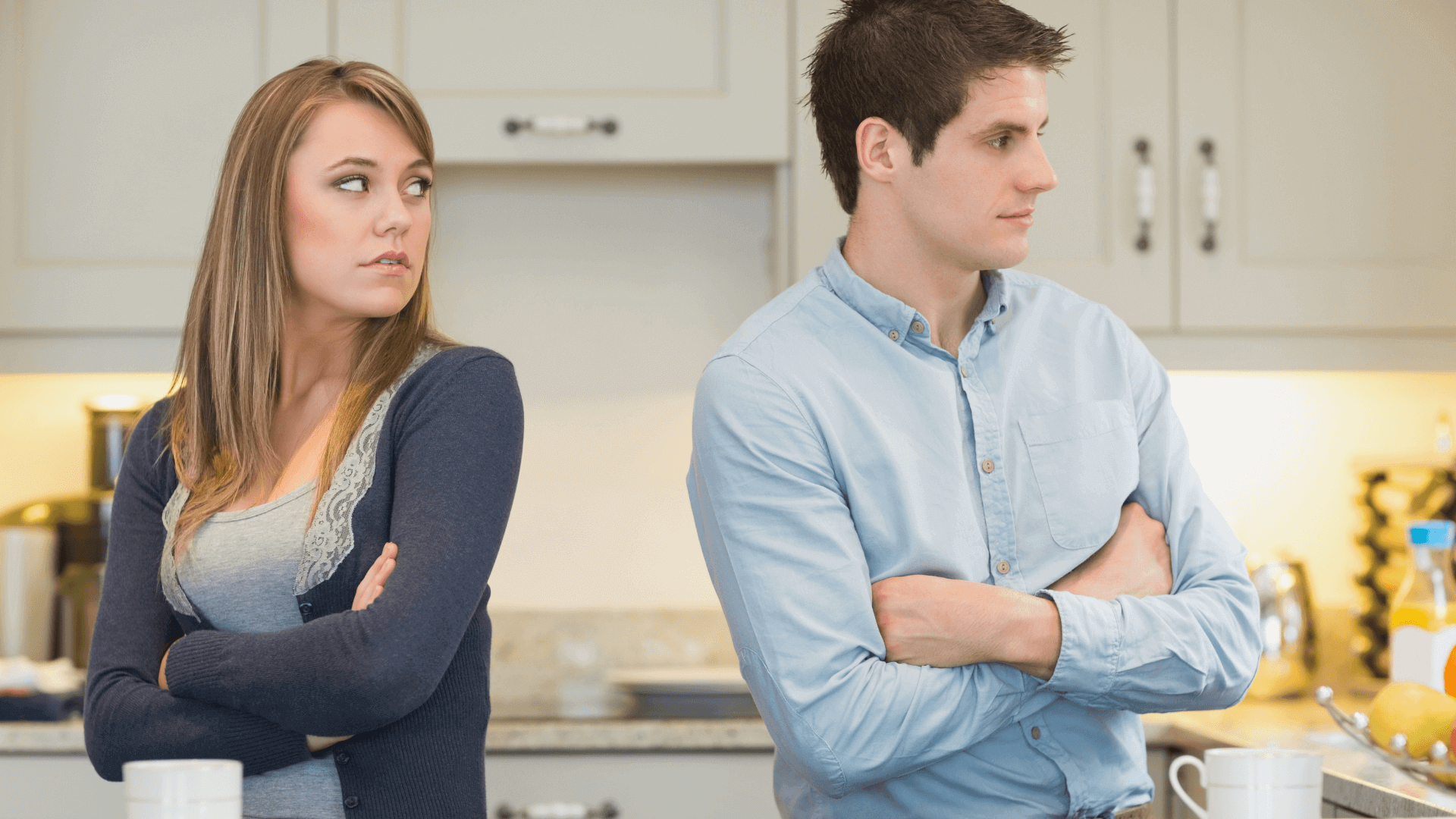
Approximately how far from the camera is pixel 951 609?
1.13 m

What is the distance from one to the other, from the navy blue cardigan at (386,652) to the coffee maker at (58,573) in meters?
1.14

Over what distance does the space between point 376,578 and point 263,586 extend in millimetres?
119

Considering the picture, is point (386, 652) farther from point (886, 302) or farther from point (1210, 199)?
point (1210, 199)

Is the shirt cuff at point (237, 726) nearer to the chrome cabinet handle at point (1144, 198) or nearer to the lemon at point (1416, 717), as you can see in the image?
the lemon at point (1416, 717)

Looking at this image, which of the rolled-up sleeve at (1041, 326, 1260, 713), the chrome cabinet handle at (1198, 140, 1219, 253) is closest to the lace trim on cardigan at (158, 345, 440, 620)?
the rolled-up sleeve at (1041, 326, 1260, 713)

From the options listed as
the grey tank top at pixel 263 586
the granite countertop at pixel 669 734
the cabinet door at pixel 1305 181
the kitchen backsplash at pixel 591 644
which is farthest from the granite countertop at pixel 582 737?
the cabinet door at pixel 1305 181

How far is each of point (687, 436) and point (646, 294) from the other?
295 mm

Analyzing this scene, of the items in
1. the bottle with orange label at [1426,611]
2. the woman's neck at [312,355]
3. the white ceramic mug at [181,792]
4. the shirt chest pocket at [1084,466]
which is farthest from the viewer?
the bottle with orange label at [1426,611]

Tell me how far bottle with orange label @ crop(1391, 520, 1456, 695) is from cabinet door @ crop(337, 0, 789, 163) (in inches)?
47.6

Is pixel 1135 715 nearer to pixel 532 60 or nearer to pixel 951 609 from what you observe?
pixel 951 609

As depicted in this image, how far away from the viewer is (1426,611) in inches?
78.2

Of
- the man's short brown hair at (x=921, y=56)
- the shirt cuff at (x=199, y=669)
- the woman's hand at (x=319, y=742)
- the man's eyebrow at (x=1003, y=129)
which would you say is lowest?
the woman's hand at (x=319, y=742)

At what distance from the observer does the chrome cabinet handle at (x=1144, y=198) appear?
221 cm

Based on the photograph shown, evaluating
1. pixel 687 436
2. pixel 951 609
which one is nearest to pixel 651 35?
pixel 687 436
